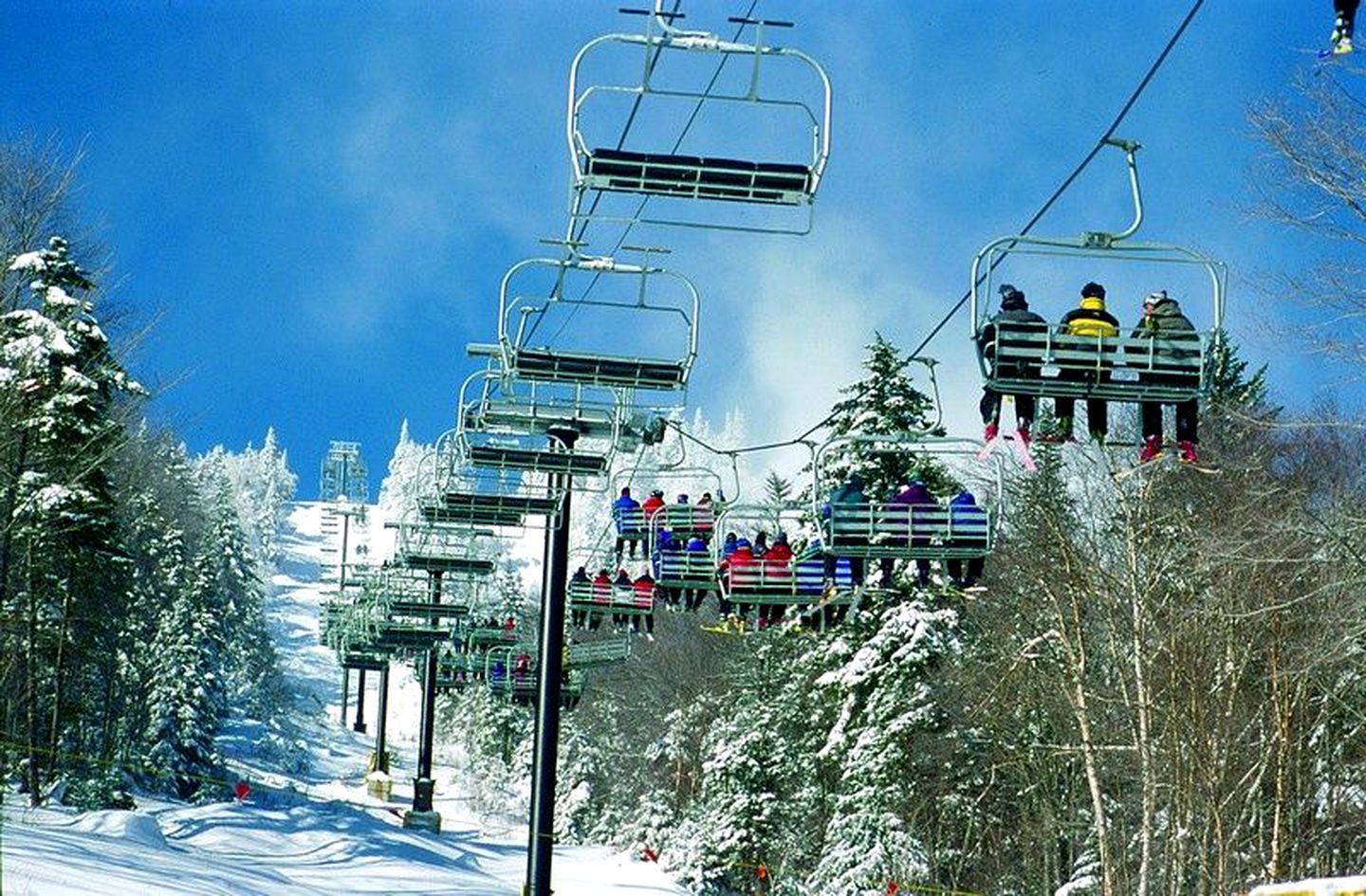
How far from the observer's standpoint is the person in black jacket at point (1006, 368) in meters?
10.2

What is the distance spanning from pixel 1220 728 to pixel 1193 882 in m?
6.54

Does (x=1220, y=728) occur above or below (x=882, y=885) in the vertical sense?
above

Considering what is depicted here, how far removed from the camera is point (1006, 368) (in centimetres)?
1030

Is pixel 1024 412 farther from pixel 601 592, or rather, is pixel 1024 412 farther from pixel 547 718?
pixel 601 592

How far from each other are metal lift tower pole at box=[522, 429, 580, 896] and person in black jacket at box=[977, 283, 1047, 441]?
9.94 m

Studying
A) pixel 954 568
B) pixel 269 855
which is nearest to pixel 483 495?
pixel 954 568

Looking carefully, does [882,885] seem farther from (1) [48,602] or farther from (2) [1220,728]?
(1) [48,602]

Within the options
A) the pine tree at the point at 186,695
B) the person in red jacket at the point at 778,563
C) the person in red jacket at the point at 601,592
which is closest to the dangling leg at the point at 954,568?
the person in red jacket at the point at 778,563

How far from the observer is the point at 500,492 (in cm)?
2319

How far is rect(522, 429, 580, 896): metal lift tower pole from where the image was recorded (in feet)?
68.6

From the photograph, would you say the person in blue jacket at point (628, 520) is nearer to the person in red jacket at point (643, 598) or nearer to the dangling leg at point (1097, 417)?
the person in red jacket at point (643, 598)

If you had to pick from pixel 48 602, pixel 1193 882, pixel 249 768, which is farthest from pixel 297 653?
pixel 1193 882

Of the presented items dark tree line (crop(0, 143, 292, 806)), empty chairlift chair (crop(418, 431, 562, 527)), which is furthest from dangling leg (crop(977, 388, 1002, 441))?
dark tree line (crop(0, 143, 292, 806))

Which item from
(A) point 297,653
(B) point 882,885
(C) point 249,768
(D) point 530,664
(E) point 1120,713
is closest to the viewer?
(E) point 1120,713
